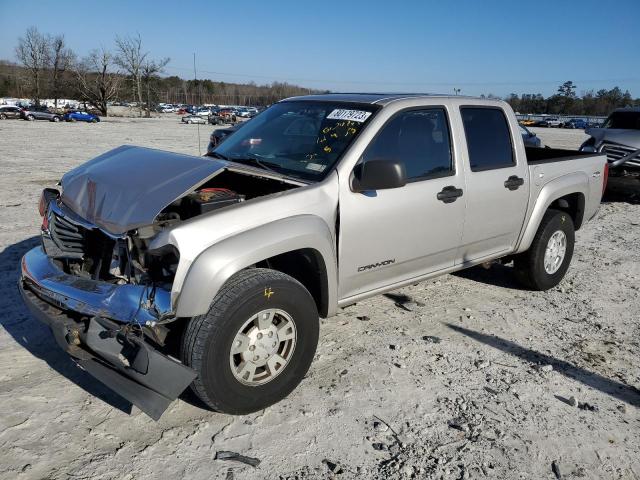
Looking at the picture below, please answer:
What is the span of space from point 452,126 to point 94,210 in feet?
9.07

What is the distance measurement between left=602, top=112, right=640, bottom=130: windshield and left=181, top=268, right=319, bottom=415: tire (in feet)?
37.0

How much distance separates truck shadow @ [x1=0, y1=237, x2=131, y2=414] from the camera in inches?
130

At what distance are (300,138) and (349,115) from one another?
1.38ft

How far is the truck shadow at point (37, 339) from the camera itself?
3.31 metres

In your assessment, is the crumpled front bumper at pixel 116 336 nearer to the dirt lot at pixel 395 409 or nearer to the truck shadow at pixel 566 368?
the dirt lot at pixel 395 409

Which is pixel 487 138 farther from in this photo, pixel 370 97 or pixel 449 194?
pixel 370 97

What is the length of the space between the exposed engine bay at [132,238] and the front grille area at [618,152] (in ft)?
31.6

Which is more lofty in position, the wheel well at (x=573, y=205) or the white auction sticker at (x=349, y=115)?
the white auction sticker at (x=349, y=115)

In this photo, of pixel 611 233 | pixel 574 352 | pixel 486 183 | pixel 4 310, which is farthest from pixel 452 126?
pixel 611 233

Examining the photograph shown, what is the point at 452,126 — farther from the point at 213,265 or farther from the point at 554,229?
the point at 213,265

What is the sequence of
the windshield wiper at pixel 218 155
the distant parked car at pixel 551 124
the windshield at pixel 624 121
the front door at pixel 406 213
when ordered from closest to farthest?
the front door at pixel 406 213 → the windshield wiper at pixel 218 155 → the windshield at pixel 624 121 → the distant parked car at pixel 551 124

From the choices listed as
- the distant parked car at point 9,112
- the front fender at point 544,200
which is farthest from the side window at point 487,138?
the distant parked car at point 9,112

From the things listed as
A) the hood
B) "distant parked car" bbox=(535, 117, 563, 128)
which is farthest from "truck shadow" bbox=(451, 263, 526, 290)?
"distant parked car" bbox=(535, 117, 563, 128)

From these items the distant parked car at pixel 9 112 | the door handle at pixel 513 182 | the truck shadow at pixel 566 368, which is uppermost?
the distant parked car at pixel 9 112
